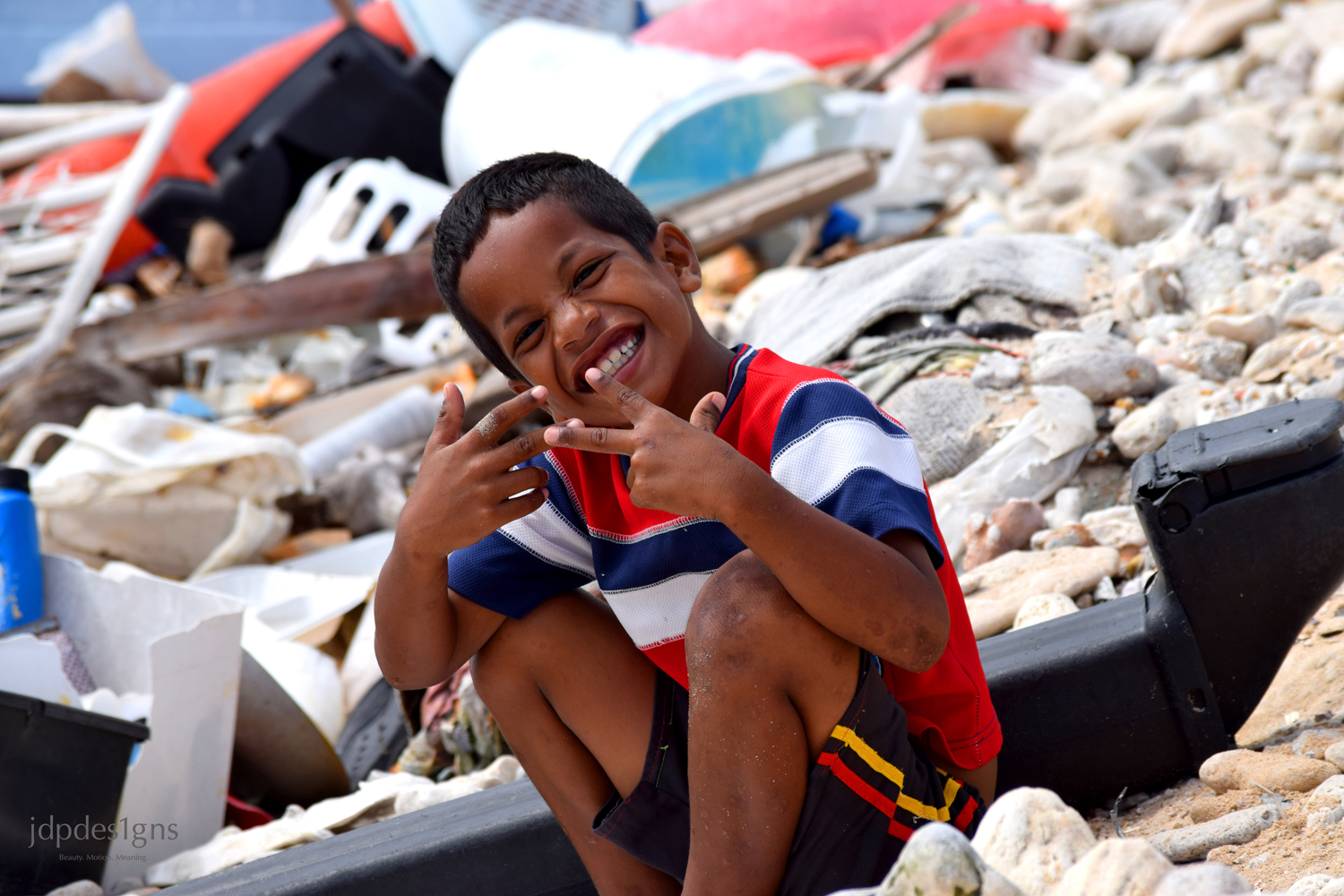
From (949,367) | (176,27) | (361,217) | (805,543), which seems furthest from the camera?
(176,27)

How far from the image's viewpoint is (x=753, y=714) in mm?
1100

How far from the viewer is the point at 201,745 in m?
1.99

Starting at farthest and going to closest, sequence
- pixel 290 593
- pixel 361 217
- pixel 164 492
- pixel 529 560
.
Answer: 1. pixel 361 217
2. pixel 164 492
3. pixel 290 593
4. pixel 529 560

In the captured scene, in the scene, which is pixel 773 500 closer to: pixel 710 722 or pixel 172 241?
pixel 710 722

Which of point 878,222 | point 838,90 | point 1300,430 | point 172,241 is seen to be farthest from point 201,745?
point 172,241

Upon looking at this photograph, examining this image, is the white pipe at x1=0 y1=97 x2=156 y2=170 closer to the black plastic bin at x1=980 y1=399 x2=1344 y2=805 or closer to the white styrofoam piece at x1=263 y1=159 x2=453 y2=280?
the white styrofoam piece at x1=263 y1=159 x2=453 y2=280

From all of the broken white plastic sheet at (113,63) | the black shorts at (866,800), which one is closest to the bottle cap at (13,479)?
the black shorts at (866,800)

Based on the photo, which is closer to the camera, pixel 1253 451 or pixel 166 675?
pixel 1253 451

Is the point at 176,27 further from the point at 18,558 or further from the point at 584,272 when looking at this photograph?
the point at 584,272

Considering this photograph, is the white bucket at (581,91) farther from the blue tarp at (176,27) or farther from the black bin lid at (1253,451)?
the blue tarp at (176,27)

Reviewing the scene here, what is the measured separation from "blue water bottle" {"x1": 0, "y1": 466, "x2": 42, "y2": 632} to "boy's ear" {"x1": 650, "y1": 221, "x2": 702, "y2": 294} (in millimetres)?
1518

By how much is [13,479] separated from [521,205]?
5.00ft

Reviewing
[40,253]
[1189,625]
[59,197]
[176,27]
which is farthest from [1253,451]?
[176,27]

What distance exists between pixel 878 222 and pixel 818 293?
70.0 inches
